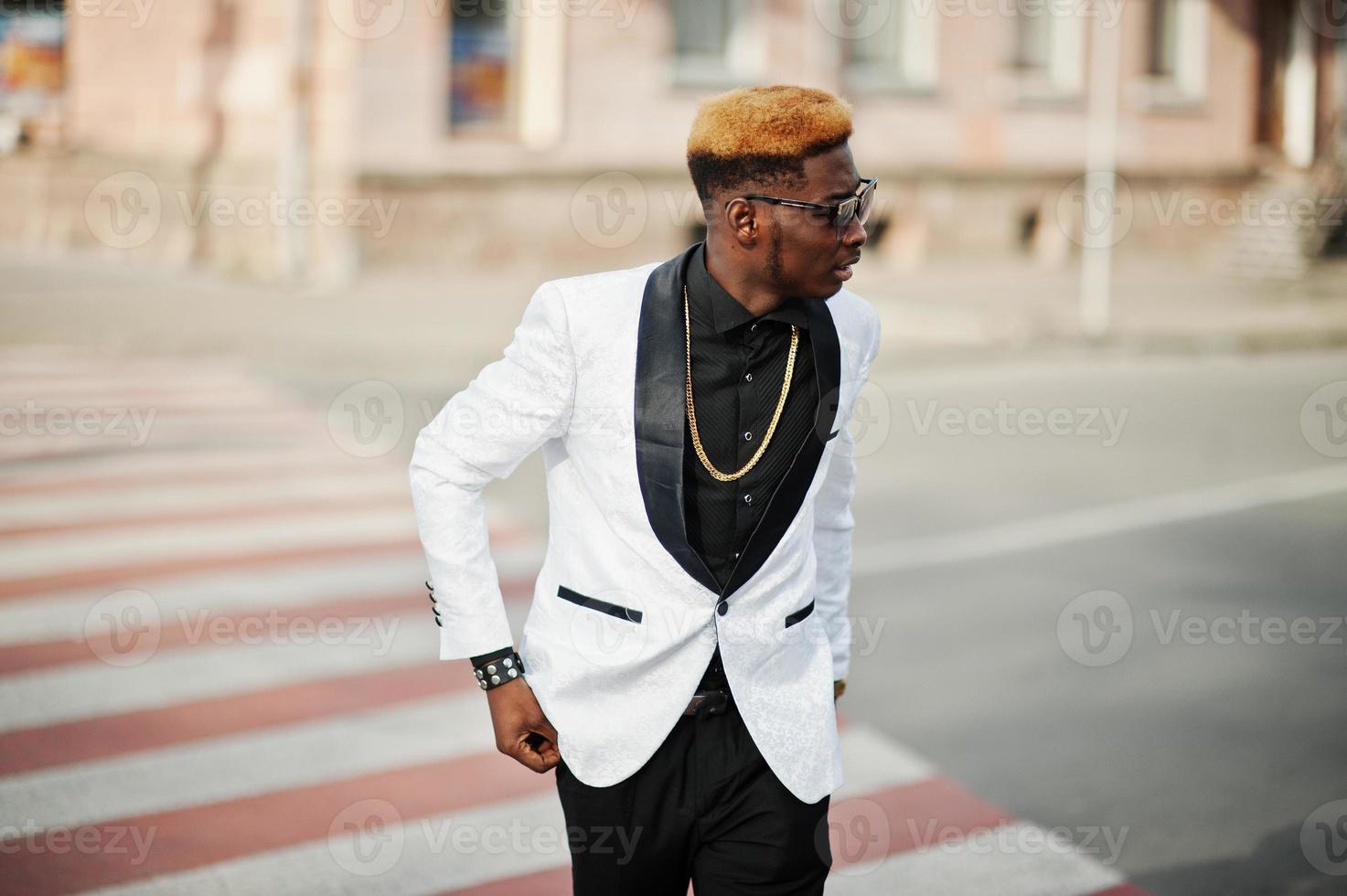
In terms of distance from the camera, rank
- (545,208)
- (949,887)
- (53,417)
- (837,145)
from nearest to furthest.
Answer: (837,145) → (949,887) → (53,417) → (545,208)

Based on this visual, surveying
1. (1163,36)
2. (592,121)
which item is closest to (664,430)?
(592,121)

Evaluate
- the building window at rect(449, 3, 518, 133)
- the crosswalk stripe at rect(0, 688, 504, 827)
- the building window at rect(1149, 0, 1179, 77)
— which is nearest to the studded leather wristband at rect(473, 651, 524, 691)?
the crosswalk stripe at rect(0, 688, 504, 827)

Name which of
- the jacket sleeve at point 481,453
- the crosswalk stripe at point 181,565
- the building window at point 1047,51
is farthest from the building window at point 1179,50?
the jacket sleeve at point 481,453

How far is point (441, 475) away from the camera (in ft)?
9.07

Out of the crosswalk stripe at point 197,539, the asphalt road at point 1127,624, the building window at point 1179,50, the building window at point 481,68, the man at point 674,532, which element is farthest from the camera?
the building window at point 1179,50

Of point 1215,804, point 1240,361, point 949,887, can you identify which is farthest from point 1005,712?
point 1240,361

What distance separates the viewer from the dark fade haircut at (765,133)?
2639 millimetres

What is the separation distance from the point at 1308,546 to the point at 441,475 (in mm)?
6849

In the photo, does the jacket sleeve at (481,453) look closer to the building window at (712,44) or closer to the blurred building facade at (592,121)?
the blurred building facade at (592,121)

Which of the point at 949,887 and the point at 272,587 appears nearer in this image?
the point at 949,887

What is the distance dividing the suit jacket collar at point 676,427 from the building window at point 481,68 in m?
18.4

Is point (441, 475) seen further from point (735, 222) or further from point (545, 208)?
point (545, 208)

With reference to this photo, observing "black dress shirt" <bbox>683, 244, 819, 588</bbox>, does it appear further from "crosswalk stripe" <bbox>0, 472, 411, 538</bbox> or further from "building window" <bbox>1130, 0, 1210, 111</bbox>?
"building window" <bbox>1130, 0, 1210, 111</bbox>

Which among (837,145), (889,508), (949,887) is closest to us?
(837,145)
